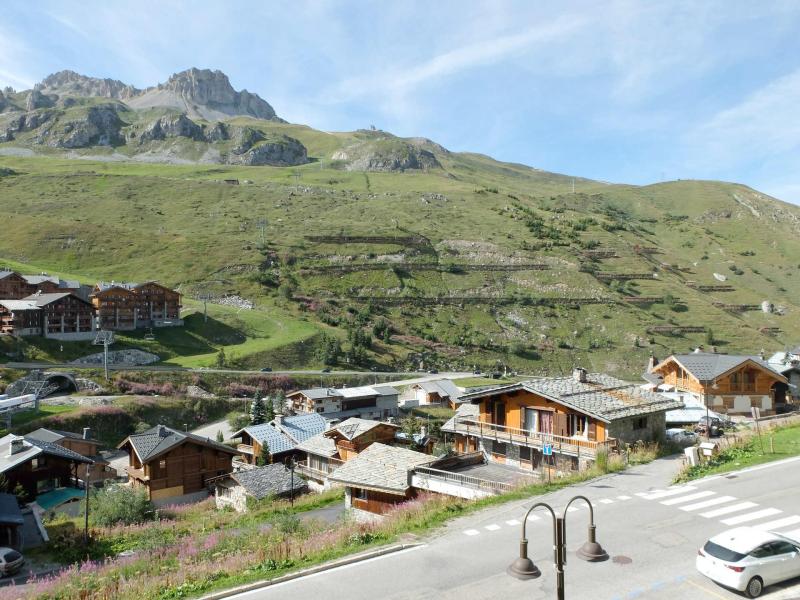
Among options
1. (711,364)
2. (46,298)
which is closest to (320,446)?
(711,364)

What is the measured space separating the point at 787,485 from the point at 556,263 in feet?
419

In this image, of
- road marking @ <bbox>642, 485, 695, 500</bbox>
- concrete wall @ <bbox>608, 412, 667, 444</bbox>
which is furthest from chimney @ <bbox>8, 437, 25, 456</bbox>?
road marking @ <bbox>642, 485, 695, 500</bbox>

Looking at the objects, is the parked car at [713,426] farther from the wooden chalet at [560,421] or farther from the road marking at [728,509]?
the road marking at [728,509]

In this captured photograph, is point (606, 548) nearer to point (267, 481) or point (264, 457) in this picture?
point (267, 481)

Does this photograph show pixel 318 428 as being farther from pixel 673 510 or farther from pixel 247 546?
pixel 673 510

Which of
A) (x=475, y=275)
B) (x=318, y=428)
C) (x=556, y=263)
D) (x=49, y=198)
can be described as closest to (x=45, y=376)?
(x=318, y=428)

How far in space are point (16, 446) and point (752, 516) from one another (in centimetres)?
4517

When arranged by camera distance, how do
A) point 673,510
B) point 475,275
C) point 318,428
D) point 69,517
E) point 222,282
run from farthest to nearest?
point 475,275, point 222,282, point 318,428, point 69,517, point 673,510

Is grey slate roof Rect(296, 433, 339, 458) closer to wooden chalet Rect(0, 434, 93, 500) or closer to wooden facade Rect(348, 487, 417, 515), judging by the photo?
wooden chalet Rect(0, 434, 93, 500)

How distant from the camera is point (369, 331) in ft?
356

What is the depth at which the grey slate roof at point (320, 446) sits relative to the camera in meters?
49.4

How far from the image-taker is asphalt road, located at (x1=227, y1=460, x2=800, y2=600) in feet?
44.4

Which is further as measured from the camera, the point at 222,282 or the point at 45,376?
the point at 222,282

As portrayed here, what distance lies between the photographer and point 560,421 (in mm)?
30219
